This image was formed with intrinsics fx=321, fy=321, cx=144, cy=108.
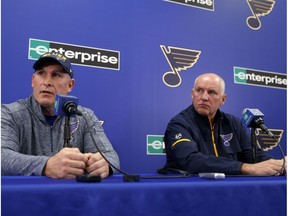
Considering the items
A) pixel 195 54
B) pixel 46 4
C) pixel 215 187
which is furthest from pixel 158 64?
pixel 215 187

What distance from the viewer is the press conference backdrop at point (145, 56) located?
78.5 inches

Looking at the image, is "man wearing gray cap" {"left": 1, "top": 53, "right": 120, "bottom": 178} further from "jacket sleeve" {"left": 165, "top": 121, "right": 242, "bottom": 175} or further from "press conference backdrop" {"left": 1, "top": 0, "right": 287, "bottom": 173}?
"press conference backdrop" {"left": 1, "top": 0, "right": 287, "bottom": 173}

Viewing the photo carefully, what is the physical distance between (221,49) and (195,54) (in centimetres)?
28

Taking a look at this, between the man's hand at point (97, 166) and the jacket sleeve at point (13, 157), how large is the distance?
13cm

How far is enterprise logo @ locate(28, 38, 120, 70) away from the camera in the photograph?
1.97m

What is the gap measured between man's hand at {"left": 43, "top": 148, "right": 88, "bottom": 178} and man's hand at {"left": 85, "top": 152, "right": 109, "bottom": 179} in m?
0.04

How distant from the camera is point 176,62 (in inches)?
95.3

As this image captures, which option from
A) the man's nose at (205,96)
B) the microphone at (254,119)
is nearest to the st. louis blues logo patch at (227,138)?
the man's nose at (205,96)

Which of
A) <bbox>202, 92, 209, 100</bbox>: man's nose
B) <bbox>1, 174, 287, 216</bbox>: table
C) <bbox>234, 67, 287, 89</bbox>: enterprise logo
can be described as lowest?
<bbox>1, 174, 287, 216</bbox>: table

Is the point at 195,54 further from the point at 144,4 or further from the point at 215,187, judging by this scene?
the point at 215,187

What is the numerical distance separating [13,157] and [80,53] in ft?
3.81

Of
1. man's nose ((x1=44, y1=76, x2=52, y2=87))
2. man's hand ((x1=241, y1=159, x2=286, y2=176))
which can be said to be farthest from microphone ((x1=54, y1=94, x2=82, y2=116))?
man's hand ((x1=241, y1=159, x2=286, y2=176))

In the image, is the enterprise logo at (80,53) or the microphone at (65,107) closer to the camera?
the microphone at (65,107)

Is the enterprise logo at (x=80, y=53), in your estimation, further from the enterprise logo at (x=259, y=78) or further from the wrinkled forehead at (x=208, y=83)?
the enterprise logo at (x=259, y=78)
